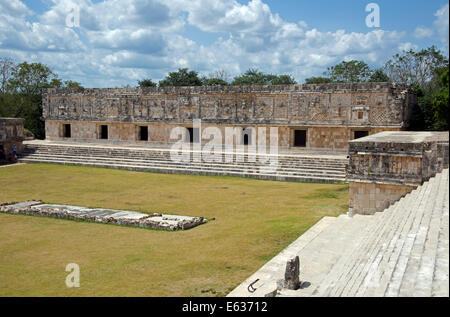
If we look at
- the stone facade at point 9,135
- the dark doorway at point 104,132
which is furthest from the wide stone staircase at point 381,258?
the dark doorway at point 104,132

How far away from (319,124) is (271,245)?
47.5 ft

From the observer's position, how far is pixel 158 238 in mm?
9492

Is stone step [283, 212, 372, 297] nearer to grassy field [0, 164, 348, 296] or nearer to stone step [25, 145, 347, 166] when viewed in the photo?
grassy field [0, 164, 348, 296]

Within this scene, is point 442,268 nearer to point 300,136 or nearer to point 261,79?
point 300,136

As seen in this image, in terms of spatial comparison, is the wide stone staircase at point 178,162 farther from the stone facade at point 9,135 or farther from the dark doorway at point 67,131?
the dark doorway at point 67,131

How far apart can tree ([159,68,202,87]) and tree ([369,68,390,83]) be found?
57.7ft

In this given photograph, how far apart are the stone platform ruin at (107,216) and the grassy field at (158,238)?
29 centimetres

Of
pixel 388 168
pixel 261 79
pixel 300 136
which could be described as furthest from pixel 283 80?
pixel 388 168

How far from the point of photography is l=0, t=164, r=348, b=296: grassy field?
6789 mm

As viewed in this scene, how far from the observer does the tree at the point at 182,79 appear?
42.9 meters

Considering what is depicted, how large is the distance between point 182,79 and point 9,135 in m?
21.8
